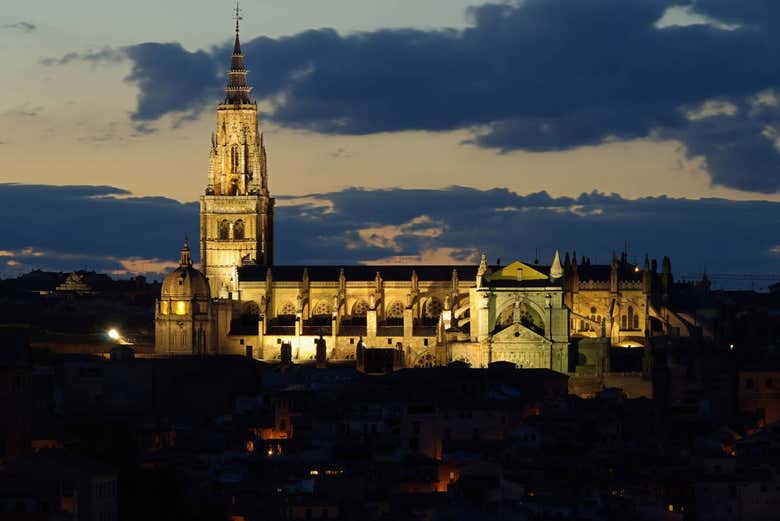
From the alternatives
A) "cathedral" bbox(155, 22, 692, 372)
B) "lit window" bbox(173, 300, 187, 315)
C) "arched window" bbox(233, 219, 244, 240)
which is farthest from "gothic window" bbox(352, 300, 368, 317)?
"arched window" bbox(233, 219, 244, 240)

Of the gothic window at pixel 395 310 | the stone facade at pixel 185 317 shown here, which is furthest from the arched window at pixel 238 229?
the gothic window at pixel 395 310

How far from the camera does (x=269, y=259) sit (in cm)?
19625

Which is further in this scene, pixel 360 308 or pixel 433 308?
pixel 360 308

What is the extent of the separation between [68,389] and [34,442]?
125 ft

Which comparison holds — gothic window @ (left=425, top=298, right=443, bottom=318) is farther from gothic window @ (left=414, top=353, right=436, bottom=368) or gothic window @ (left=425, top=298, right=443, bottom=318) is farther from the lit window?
the lit window

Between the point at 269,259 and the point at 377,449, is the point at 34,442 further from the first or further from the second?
the point at 269,259

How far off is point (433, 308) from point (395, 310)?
8.13 ft

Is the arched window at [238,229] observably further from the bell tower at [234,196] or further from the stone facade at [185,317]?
the stone facade at [185,317]

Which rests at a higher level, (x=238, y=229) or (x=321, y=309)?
(x=238, y=229)

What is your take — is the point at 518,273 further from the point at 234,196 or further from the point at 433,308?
the point at 234,196

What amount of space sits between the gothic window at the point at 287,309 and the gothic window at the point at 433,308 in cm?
842

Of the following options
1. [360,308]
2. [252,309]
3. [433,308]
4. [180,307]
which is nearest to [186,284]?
[180,307]

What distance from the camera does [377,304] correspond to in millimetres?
182250

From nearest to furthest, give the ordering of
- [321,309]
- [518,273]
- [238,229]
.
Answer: [518,273]
[321,309]
[238,229]
